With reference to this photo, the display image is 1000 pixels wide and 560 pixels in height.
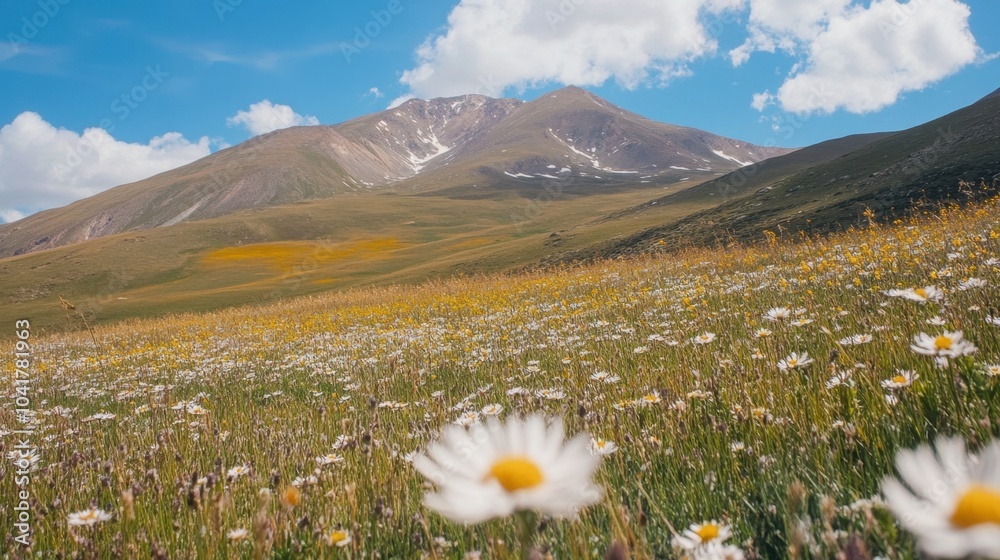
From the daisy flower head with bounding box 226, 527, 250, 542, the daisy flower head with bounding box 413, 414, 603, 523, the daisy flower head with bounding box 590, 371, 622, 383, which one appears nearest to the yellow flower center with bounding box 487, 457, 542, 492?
the daisy flower head with bounding box 413, 414, 603, 523

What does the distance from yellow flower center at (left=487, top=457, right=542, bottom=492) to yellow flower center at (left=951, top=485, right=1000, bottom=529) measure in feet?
1.90

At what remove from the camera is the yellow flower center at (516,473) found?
35.9 inches

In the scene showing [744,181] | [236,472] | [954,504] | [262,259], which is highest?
[262,259]

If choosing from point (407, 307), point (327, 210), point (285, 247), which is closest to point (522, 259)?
point (407, 307)

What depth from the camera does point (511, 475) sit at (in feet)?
3.08

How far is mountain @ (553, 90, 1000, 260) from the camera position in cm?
2181

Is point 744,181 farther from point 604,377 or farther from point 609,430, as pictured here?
point 609,430

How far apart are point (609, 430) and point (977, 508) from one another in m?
2.31

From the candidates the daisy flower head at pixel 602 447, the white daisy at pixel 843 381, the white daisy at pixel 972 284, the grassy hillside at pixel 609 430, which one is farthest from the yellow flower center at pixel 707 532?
the white daisy at pixel 972 284

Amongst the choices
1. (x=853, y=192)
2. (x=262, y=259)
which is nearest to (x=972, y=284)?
(x=853, y=192)

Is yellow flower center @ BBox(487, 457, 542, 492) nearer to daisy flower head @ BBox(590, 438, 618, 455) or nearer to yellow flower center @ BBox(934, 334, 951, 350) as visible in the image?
→ daisy flower head @ BBox(590, 438, 618, 455)

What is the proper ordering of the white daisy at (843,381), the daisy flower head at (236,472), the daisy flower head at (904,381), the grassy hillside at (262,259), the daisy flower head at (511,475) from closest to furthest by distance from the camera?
1. the daisy flower head at (511,475)
2. the daisy flower head at (904,381)
3. the white daisy at (843,381)
4. the daisy flower head at (236,472)
5. the grassy hillside at (262,259)

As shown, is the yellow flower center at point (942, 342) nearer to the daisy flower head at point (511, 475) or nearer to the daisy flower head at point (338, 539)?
the daisy flower head at point (511, 475)

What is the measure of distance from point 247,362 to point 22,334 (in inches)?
120
